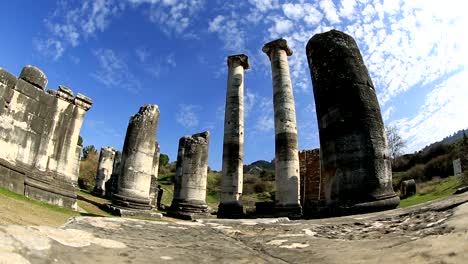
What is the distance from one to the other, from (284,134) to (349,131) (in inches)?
404

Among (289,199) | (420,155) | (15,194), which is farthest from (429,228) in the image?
(420,155)

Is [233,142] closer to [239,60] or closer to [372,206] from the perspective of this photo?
[239,60]

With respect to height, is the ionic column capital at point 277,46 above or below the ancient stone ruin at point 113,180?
above

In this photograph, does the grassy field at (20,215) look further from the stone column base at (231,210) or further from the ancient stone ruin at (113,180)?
the ancient stone ruin at (113,180)

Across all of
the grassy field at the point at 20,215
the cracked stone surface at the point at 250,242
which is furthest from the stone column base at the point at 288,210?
the cracked stone surface at the point at 250,242

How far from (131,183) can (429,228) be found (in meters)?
14.0

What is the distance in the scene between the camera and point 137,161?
1572 cm

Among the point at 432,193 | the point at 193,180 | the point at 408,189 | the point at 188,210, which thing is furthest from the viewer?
the point at 408,189

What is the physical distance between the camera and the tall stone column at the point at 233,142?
723 inches

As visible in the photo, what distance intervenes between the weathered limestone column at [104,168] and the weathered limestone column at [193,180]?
446 inches

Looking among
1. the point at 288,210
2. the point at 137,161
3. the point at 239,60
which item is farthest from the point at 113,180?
the point at 288,210

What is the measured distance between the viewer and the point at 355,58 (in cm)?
910

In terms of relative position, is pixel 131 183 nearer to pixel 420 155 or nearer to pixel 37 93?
pixel 37 93

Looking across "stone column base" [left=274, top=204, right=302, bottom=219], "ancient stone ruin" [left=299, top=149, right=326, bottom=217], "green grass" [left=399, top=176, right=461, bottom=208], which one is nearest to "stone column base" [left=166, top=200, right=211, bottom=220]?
"stone column base" [left=274, top=204, right=302, bottom=219]
